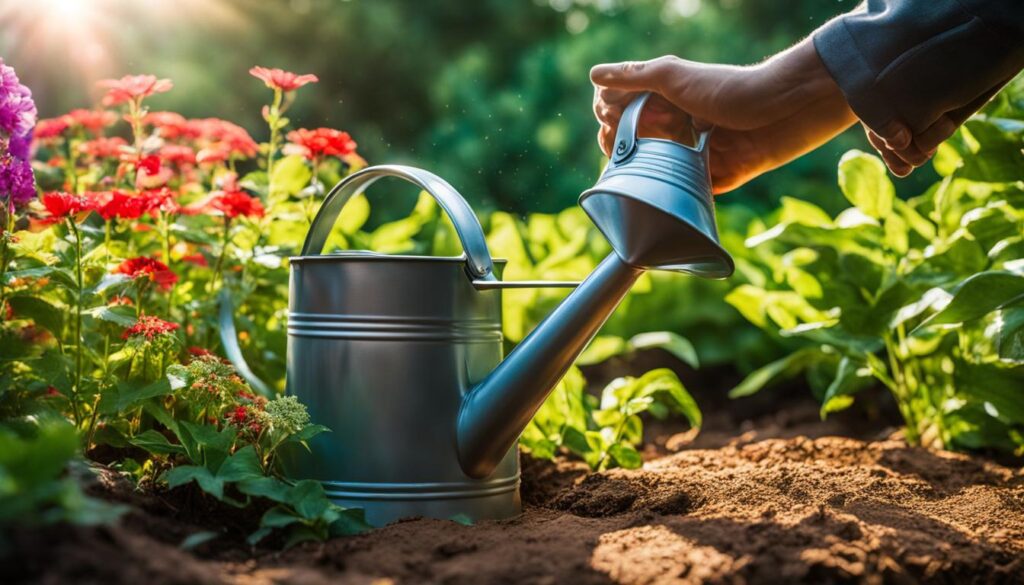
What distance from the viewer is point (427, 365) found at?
1462 mm

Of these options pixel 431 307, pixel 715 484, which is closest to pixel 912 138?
pixel 715 484

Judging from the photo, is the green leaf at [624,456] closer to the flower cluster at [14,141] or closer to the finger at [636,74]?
the finger at [636,74]

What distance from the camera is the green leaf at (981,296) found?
1703mm

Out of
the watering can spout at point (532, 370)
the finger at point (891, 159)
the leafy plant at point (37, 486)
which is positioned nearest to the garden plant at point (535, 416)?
the leafy plant at point (37, 486)

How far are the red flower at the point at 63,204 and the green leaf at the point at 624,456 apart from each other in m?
1.04

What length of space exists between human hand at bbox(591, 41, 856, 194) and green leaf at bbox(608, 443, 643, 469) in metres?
0.58

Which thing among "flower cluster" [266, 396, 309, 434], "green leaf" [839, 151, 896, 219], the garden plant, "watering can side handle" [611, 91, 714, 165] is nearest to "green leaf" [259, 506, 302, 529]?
the garden plant

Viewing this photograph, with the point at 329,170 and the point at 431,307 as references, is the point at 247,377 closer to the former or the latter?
the point at 431,307

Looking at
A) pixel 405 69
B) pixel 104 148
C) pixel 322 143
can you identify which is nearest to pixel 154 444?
pixel 322 143

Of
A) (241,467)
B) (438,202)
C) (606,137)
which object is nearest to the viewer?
(241,467)

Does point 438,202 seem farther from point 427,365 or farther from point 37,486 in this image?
point 37,486

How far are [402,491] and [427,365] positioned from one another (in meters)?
0.20

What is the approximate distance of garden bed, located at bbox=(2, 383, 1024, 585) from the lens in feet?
3.48

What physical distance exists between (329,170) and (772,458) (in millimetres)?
1181
